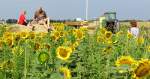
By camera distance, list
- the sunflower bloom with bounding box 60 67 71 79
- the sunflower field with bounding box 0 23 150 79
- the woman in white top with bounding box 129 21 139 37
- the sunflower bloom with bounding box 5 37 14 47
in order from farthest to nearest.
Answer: the woman in white top with bounding box 129 21 139 37 → the sunflower bloom with bounding box 5 37 14 47 → the sunflower field with bounding box 0 23 150 79 → the sunflower bloom with bounding box 60 67 71 79

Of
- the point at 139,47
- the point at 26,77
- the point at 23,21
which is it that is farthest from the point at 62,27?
the point at 23,21

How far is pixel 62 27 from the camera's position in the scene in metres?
5.90

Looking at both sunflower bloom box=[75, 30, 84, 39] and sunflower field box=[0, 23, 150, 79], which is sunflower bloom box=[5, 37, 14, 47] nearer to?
sunflower field box=[0, 23, 150, 79]

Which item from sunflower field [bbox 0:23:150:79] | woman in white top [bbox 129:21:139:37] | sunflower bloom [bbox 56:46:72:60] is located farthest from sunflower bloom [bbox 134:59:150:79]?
woman in white top [bbox 129:21:139:37]

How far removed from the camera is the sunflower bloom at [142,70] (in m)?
2.21

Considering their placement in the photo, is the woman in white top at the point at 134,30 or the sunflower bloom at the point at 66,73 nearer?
the sunflower bloom at the point at 66,73

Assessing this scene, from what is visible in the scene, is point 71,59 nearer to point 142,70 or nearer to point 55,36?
point 55,36

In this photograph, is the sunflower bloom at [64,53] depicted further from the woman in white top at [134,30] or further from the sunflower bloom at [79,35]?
the woman in white top at [134,30]

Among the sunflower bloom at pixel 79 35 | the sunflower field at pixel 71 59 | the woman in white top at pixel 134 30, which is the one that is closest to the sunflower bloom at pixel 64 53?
the sunflower field at pixel 71 59

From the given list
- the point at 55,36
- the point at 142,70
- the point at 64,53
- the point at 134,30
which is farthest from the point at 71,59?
the point at 134,30

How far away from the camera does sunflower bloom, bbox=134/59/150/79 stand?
87.2 inches

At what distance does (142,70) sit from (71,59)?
150 cm

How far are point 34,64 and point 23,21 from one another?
797 centimetres

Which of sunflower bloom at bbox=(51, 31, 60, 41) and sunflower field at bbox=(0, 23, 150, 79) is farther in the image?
sunflower bloom at bbox=(51, 31, 60, 41)
